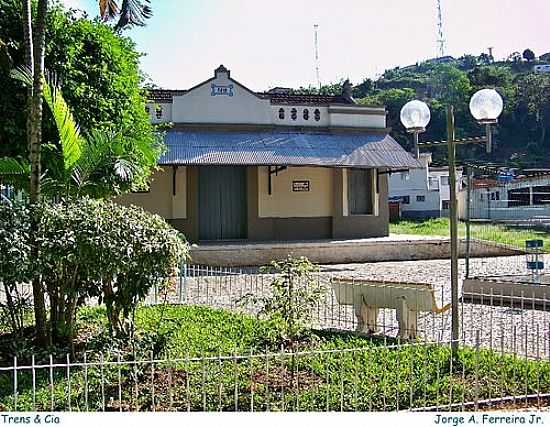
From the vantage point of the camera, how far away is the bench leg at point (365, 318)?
28.1 ft

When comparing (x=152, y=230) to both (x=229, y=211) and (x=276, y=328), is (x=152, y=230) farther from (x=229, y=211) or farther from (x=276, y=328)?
(x=229, y=211)

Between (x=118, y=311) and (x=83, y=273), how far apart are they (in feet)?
1.81

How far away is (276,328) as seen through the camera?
25.0 feet

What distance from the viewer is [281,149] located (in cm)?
1959

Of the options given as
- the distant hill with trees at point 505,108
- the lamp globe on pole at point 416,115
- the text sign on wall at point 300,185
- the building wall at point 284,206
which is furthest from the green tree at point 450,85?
the lamp globe on pole at point 416,115

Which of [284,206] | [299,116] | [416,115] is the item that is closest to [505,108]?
[299,116]

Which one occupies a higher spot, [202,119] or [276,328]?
[202,119]

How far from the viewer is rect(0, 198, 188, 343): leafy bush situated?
6.46 m

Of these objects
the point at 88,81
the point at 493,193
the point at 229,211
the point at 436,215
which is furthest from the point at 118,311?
the point at 436,215

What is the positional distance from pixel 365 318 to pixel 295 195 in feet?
39.8

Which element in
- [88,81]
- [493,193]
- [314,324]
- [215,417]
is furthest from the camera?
[493,193]

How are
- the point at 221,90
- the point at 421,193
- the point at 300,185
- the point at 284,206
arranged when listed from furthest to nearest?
the point at 421,193 → the point at 300,185 → the point at 284,206 → the point at 221,90

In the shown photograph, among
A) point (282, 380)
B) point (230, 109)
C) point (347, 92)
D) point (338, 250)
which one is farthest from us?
point (347, 92)

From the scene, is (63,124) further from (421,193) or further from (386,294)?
(421,193)
